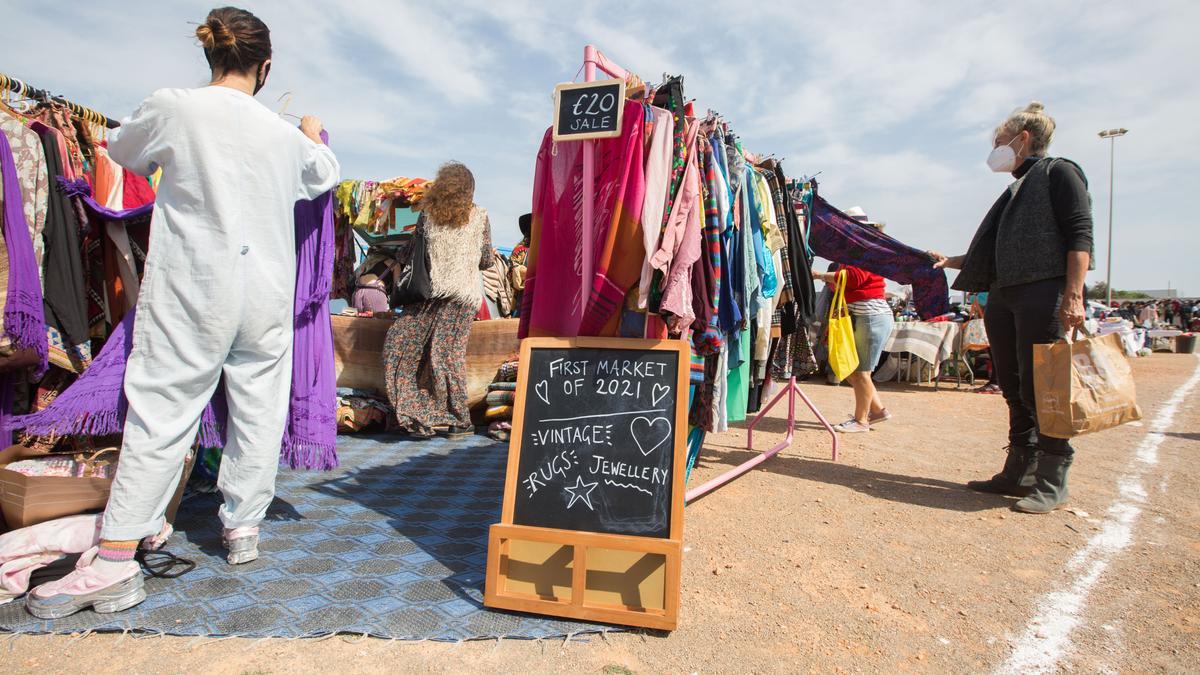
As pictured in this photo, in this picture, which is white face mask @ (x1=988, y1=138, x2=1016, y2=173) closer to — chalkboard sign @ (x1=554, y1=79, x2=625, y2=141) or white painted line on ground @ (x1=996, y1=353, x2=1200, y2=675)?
white painted line on ground @ (x1=996, y1=353, x2=1200, y2=675)

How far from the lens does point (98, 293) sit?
3016mm

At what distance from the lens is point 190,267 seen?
2.24 m

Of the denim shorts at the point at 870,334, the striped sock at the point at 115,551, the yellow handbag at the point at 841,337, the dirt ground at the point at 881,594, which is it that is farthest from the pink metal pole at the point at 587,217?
the denim shorts at the point at 870,334

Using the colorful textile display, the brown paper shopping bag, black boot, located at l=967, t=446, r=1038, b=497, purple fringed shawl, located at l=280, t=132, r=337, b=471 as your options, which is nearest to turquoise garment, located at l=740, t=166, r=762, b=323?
the colorful textile display

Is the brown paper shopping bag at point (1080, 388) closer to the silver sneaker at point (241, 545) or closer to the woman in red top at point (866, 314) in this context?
the woman in red top at point (866, 314)

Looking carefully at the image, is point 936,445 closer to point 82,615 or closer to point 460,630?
point 460,630

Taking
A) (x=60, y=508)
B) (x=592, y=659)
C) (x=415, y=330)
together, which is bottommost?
(x=592, y=659)

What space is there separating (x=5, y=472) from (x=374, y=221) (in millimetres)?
4336

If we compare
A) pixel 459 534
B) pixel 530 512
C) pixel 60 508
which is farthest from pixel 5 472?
pixel 530 512

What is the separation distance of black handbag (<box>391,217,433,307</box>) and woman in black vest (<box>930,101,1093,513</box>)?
3626 mm

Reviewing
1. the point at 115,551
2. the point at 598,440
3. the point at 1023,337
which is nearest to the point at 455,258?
the point at 598,440

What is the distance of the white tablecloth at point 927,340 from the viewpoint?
9.42 m

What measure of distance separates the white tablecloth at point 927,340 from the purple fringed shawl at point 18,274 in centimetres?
913

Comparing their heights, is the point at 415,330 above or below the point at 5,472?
above
